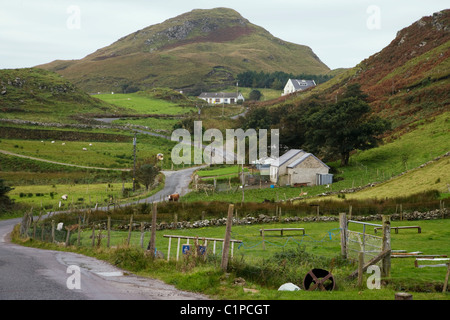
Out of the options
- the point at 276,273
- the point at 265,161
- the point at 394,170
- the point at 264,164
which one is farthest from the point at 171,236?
the point at 265,161

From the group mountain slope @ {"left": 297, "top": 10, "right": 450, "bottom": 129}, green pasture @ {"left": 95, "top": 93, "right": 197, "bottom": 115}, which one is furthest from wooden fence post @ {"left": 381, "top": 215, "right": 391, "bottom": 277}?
green pasture @ {"left": 95, "top": 93, "right": 197, "bottom": 115}

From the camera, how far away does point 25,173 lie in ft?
274

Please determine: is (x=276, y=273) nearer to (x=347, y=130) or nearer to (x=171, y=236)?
(x=171, y=236)

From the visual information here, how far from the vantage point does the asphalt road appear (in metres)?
14.2

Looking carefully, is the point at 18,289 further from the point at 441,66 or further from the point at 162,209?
the point at 441,66

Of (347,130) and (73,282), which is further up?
(347,130)

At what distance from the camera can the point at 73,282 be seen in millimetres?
15961

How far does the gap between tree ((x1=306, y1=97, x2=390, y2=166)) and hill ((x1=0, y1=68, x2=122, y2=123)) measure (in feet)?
273

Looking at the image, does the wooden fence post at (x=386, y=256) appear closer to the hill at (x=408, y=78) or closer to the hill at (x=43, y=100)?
the hill at (x=408, y=78)

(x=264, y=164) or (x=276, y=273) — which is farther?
(x=264, y=164)

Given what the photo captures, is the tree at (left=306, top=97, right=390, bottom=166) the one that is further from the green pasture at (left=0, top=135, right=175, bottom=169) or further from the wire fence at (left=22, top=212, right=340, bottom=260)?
the green pasture at (left=0, top=135, right=175, bottom=169)

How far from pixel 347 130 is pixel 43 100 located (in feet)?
372

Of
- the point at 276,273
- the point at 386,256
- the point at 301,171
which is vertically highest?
the point at 301,171

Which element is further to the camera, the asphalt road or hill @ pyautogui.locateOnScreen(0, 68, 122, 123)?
hill @ pyautogui.locateOnScreen(0, 68, 122, 123)
